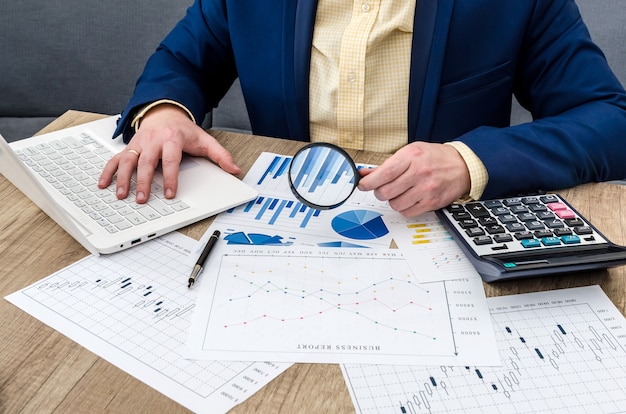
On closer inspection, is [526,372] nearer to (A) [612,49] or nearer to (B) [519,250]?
(B) [519,250]

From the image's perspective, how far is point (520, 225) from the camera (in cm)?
88

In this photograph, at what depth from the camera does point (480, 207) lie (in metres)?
0.94

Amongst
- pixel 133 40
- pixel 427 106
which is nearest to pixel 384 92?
pixel 427 106

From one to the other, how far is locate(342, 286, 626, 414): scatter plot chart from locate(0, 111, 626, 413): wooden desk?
39 millimetres

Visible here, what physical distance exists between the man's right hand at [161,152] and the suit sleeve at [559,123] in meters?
0.46

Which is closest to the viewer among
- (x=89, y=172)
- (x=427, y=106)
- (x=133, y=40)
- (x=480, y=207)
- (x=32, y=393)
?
(x=32, y=393)

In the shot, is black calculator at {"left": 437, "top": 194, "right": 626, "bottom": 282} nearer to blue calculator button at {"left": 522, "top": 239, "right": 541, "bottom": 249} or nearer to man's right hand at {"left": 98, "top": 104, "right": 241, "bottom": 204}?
blue calculator button at {"left": 522, "top": 239, "right": 541, "bottom": 249}

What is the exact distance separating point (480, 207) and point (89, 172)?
657mm

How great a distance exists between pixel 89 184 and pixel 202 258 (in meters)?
0.30

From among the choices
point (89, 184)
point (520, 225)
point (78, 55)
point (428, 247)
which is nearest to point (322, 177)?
point (428, 247)

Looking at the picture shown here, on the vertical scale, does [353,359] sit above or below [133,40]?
above

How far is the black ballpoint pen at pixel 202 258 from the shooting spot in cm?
80

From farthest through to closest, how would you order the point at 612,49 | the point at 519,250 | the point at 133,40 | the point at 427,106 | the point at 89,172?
the point at 133,40 → the point at 612,49 → the point at 427,106 → the point at 89,172 → the point at 519,250

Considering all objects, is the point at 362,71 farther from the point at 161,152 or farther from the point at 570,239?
the point at 570,239
